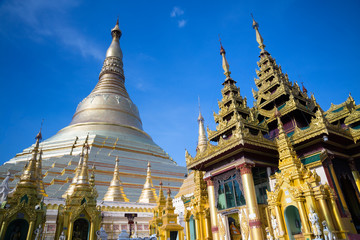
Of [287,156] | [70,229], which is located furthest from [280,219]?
[70,229]

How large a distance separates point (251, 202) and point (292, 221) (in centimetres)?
176

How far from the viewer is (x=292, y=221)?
7520mm

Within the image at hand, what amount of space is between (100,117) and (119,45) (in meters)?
20.2

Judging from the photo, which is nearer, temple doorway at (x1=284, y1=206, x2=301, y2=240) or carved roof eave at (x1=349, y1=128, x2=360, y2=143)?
temple doorway at (x1=284, y1=206, x2=301, y2=240)

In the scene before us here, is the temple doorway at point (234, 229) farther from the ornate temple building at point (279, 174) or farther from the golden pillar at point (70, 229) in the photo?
the golden pillar at point (70, 229)

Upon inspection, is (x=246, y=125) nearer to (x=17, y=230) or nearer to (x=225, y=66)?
(x=225, y=66)

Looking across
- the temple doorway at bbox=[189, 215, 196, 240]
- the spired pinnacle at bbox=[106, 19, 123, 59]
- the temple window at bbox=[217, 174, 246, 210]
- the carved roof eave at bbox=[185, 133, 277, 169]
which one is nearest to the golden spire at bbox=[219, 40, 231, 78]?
the carved roof eave at bbox=[185, 133, 277, 169]

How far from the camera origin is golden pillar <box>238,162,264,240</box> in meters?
8.65

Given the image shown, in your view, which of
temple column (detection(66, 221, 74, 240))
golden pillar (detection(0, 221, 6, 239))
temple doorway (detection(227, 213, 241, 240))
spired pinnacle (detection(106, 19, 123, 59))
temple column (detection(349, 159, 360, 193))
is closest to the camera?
golden pillar (detection(0, 221, 6, 239))

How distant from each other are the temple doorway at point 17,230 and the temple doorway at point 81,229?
2162 mm

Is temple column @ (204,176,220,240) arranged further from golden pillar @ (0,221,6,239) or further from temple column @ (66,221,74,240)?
golden pillar @ (0,221,6,239)

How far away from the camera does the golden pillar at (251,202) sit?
28.4ft

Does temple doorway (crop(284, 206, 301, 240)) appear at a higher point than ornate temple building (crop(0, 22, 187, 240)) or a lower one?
lower

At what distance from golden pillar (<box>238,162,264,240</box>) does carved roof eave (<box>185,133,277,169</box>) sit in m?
0.92
